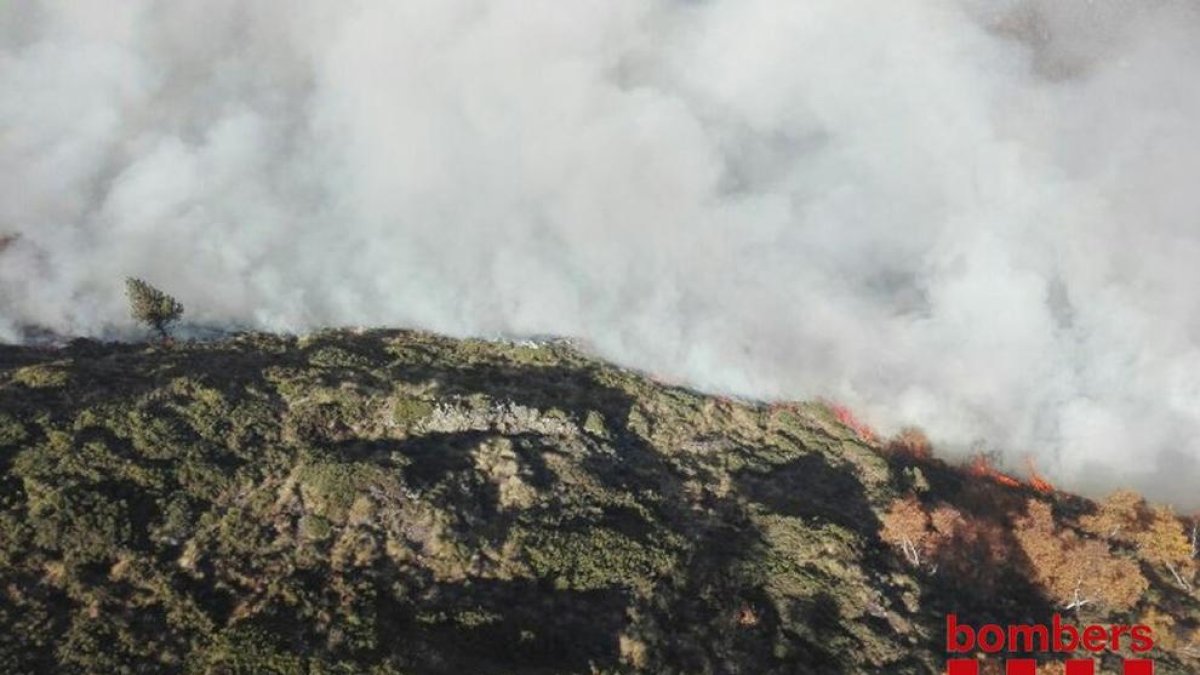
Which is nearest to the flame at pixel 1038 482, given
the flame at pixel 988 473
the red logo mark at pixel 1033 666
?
the flame at pixel 988 473

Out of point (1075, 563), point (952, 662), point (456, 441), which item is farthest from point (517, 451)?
point (1075, 563)

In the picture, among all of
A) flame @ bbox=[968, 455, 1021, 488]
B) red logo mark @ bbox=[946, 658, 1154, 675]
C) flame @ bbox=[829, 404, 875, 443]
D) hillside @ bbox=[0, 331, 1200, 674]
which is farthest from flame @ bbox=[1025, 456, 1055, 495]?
red logo mark @ bbox=[946, 658, 1154, 675]

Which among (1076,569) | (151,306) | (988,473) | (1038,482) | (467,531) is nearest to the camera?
(467,531)

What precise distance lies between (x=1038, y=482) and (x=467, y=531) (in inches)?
1816

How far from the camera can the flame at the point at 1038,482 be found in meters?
65.4

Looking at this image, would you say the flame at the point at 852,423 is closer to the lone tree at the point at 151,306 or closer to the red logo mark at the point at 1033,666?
the red logo mark at the point at 1033,666

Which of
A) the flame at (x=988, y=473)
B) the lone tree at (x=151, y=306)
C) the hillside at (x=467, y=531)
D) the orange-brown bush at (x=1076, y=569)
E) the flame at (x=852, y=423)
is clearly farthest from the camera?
the flame at (x=852, y=423)

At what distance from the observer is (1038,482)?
218 ft

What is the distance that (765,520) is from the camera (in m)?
51.6

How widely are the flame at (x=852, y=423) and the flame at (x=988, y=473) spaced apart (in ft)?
26.4

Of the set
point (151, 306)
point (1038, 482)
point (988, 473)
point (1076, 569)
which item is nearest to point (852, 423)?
point (988, 473)

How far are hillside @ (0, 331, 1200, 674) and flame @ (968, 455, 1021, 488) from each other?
4.02 ft

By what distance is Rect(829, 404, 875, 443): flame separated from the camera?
2576 inches

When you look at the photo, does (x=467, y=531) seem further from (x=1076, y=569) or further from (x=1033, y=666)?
(x=1076, y=569)
